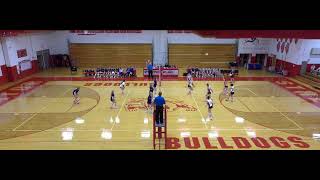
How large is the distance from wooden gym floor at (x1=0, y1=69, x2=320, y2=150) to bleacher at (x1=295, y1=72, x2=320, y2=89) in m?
1.21

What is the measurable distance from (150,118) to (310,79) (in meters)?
17.7

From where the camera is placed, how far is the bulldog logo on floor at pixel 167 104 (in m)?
17.3

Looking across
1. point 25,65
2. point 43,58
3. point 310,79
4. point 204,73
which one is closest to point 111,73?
point 25,65

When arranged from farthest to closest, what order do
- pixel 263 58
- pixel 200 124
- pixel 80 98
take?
pixel 263 58 < pixel 80 98 < pixel 200 124

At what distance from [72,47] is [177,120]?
2336 cm

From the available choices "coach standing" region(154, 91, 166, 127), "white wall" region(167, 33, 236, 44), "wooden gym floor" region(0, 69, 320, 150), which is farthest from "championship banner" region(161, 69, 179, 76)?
"coach standing" region(154, 91, 166, 127)

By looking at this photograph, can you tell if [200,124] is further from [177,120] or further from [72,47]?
[72,47]

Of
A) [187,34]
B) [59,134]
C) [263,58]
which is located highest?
[187,34]

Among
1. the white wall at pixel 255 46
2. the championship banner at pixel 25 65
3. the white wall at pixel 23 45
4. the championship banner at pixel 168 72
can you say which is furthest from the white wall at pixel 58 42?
the white wall at pixel 255 46

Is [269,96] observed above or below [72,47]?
below

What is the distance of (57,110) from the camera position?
17.2 metres

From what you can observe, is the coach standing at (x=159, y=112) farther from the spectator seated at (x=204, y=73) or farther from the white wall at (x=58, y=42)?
the white wall at (x=58, y=42)

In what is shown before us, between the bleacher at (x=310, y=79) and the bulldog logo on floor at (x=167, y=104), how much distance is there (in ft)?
42.7
